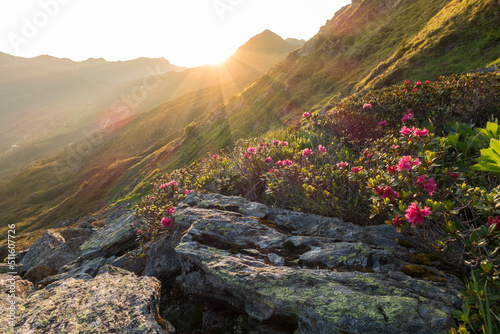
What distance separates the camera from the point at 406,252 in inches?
165

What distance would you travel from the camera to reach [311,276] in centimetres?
359

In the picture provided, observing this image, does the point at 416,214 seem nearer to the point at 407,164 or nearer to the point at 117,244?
the point at 407,164

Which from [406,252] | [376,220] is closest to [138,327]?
[406,252]

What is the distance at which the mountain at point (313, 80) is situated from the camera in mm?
21859

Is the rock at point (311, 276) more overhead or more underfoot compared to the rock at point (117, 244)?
more overhead

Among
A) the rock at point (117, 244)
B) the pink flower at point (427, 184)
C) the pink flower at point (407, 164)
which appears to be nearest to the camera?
the pink flower at point (427, 184)

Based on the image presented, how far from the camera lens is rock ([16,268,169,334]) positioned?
3572mm

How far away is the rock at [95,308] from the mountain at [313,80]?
64.1 ft

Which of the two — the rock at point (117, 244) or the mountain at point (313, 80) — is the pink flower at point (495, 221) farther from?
the mountain at point (313, 80)

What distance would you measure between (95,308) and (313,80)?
146 ft

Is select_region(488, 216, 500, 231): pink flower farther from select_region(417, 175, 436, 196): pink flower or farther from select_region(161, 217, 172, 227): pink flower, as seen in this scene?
select_region(161, 217, 172, 227): pink flower

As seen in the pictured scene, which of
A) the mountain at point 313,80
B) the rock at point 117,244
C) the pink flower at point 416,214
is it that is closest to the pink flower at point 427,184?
the pink flower at point 416,214

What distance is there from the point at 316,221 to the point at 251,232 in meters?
1.55

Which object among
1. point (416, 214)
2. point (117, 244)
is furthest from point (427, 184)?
point (117, 244)
